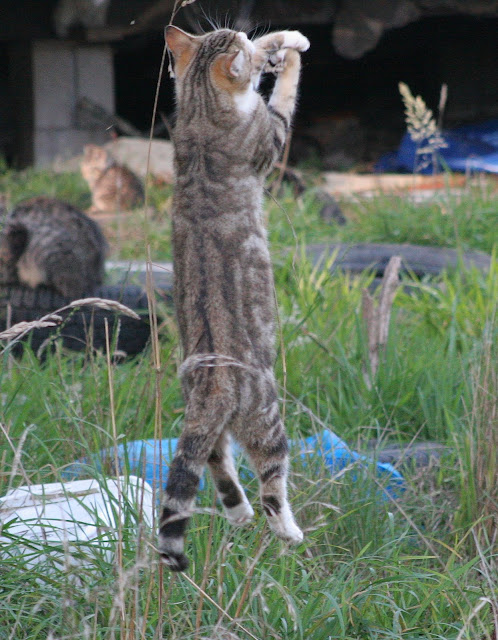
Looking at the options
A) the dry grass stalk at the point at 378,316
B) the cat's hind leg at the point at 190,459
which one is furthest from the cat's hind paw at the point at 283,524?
the dry grass stalk at the point at 378,316

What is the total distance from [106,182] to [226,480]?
6.20 meters

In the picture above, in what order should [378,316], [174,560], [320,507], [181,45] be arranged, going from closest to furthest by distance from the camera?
[174,560] < [181,45] < [320,507] < [378,316]

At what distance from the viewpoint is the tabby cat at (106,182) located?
24.6 feet

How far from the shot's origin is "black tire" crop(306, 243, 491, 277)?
5070 millimetres

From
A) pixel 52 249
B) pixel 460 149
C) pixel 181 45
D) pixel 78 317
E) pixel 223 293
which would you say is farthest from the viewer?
pixel 460 149

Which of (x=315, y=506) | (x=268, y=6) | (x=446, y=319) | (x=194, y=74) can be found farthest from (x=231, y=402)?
(x=268, y=6)

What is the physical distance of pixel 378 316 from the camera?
3463mm

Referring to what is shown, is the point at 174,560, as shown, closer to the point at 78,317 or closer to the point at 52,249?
the point at 78,317

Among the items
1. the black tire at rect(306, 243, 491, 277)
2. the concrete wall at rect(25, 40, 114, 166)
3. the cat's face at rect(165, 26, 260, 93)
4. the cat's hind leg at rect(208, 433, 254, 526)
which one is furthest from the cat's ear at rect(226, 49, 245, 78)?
the concrete wall at rect(25, 40, 114, 166)

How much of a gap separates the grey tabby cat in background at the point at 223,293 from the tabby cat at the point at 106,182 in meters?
5.84

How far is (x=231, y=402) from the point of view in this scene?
1.56 m

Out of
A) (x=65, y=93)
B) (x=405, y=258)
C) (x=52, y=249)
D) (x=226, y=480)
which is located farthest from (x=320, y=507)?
(x=65, y=93)

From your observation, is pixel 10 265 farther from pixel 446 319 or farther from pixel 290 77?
pixel 290 77

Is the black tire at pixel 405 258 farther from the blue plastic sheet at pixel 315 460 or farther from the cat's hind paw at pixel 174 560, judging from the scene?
the cat's hind paw at pixel 174 560
